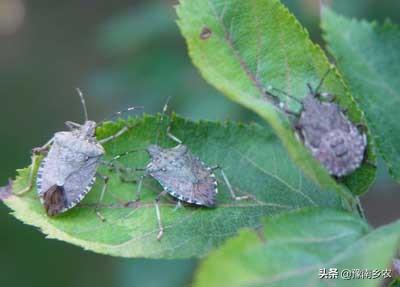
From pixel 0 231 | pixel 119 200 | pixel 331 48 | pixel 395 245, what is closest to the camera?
pixel 395 245

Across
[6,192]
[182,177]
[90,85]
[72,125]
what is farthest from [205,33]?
[90,85]

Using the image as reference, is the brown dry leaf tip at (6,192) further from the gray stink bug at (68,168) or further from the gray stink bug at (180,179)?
the gray stink bug at (180,179)

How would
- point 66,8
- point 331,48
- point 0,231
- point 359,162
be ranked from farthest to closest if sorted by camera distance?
1. point 66,8
2. point 0,231
3. point 331,48
4. point 359,162

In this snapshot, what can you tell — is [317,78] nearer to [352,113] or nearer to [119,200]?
[352,113]

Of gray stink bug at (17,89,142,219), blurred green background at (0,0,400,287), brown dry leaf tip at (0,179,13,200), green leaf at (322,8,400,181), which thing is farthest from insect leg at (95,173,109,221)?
blurred green background at (0,0,400,287)

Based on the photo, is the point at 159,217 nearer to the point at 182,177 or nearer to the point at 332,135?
the point at 182,177

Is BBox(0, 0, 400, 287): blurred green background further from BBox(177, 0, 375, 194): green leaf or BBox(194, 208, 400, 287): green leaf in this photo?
BBox(194, 208, 400, 287): green leaf

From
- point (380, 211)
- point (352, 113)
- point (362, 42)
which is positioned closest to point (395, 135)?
point (352, 113)

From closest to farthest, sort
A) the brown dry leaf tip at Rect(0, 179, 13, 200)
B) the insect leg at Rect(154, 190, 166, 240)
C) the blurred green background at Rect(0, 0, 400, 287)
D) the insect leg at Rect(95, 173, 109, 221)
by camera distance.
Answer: the insect leg at Rect(154, 190, 166, 240), the insect leg at Rect(95, 173, 109, 221), the brown dry leaf tip at Rect(0, 179, 13, 200), the blurred green background at Rect(0, 0, 400, 287)
